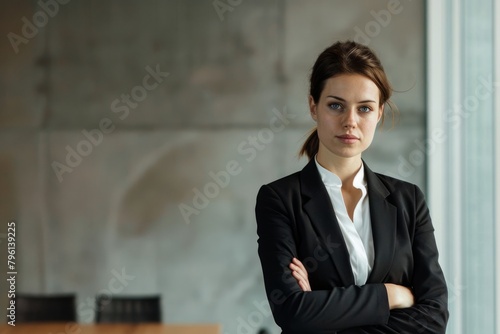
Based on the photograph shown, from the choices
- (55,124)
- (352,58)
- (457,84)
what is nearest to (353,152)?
(352,58)

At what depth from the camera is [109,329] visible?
15.6 ft

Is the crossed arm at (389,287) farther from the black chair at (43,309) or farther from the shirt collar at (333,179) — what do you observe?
the black chair at (43,309)

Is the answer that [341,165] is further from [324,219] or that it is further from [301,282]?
[301,282]

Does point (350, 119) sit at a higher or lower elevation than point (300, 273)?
higher

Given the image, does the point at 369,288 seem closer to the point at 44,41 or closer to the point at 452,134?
the point at 452,134

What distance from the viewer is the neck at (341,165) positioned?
2027 mm

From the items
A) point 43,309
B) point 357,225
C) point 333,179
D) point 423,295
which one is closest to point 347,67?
point 333,179

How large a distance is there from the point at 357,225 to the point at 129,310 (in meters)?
3.26

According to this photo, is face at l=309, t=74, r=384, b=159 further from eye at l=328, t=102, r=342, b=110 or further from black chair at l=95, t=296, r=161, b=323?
black chair at l=95, t=296, r=161, b=323

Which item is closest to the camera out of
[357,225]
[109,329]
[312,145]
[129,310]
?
[357,225]

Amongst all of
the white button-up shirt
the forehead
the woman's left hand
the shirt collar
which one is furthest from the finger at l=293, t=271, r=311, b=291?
the forehead

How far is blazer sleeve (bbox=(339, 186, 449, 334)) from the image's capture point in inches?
80.4

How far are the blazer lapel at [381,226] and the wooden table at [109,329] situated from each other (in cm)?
270

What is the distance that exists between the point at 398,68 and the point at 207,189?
68.9 inches
